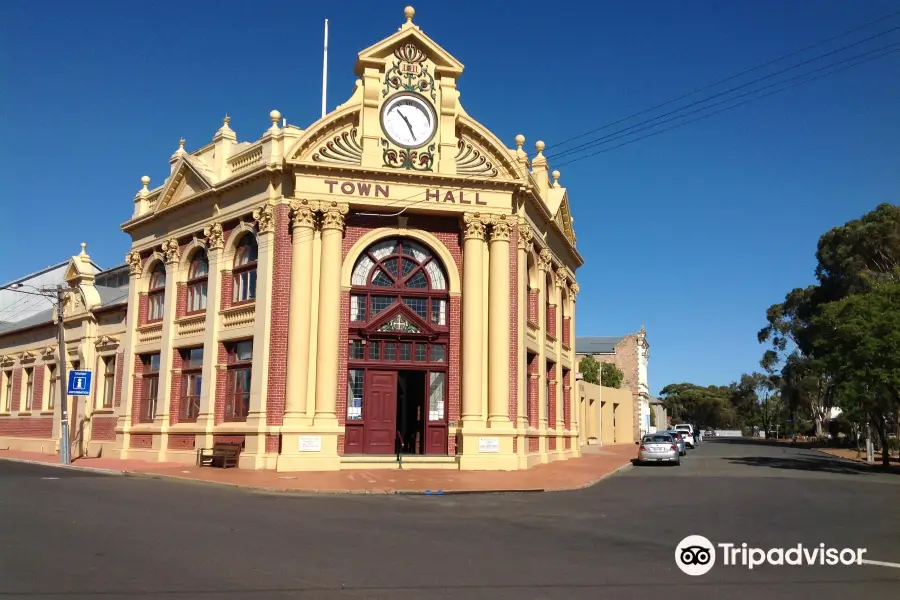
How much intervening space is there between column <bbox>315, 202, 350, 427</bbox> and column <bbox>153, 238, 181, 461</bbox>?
293 inches

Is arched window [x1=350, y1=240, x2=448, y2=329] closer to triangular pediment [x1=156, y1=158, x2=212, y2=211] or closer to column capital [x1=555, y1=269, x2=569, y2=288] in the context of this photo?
triangular pediment [x1=156, y1=158, x2=212, y2=211]

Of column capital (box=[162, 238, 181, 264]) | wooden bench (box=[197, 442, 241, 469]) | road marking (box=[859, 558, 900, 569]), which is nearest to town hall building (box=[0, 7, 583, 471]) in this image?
wooden bench (box=[197, 442, 241, 469])

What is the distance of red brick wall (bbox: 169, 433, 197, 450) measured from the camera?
89.6ft

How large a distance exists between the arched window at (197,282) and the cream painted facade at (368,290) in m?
0.18

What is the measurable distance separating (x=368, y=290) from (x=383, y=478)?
22.1 feet

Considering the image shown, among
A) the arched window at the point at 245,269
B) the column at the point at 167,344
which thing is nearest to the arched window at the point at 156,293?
the column at the point at 167,344

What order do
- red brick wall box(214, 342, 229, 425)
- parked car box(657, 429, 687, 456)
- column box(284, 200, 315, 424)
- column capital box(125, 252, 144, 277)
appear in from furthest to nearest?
1. parked car box(657, 429, 687, 456)
2. column capital box(125, 252, 144, 277)
3. red brick wall box(214, 342, 229, 425)
4. column box(284, 200, 315, 424)

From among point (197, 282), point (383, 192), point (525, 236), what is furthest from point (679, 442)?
point (197, 282)

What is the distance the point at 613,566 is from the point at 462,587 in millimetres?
2223

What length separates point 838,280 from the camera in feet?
200

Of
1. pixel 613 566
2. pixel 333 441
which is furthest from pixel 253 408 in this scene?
pixel 613 566

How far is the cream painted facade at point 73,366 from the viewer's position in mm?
34156

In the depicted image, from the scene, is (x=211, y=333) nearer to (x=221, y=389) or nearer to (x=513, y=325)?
(x=221, y=389)

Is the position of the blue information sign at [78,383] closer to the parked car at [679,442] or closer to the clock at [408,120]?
the clock at [408,120]
